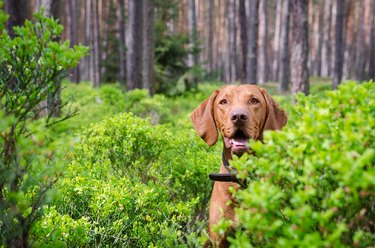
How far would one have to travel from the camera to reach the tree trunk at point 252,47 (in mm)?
14547

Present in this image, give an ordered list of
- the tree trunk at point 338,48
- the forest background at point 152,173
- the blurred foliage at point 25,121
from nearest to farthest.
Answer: the forest background at point 152,173
the blurred foliage at point 25,121
the tree trunk at point 338,48

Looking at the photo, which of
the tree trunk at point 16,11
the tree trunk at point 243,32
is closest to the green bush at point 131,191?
the tree trunk at point 16,11

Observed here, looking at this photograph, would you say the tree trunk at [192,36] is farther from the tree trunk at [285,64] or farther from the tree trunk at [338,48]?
the tree trunk at [338,48]

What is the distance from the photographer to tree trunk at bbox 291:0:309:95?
10164 mm

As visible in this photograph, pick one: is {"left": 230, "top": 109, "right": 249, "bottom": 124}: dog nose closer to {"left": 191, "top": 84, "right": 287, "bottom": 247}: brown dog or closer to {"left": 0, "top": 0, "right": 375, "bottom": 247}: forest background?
{"left": 191, "top": 84, "right": 287, "bottom": 247}: brown dog

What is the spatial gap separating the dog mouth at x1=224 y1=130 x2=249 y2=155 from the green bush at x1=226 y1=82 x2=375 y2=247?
3.77ft

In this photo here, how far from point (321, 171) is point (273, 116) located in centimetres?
154

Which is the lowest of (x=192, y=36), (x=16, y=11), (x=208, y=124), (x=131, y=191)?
(x=131, y=191)

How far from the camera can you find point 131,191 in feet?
12.2

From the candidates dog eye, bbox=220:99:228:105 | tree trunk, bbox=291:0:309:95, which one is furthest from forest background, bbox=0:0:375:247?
tree trunk, bbox=291:0:309:95

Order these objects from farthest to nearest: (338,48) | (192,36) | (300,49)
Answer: (338,48) → (192,36) → (300,49)

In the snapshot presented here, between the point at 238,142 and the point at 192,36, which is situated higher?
the point at 192,36

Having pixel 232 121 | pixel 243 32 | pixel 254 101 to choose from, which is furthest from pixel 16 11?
pixel 232 121

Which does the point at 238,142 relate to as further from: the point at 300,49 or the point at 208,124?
the point at 300,49
